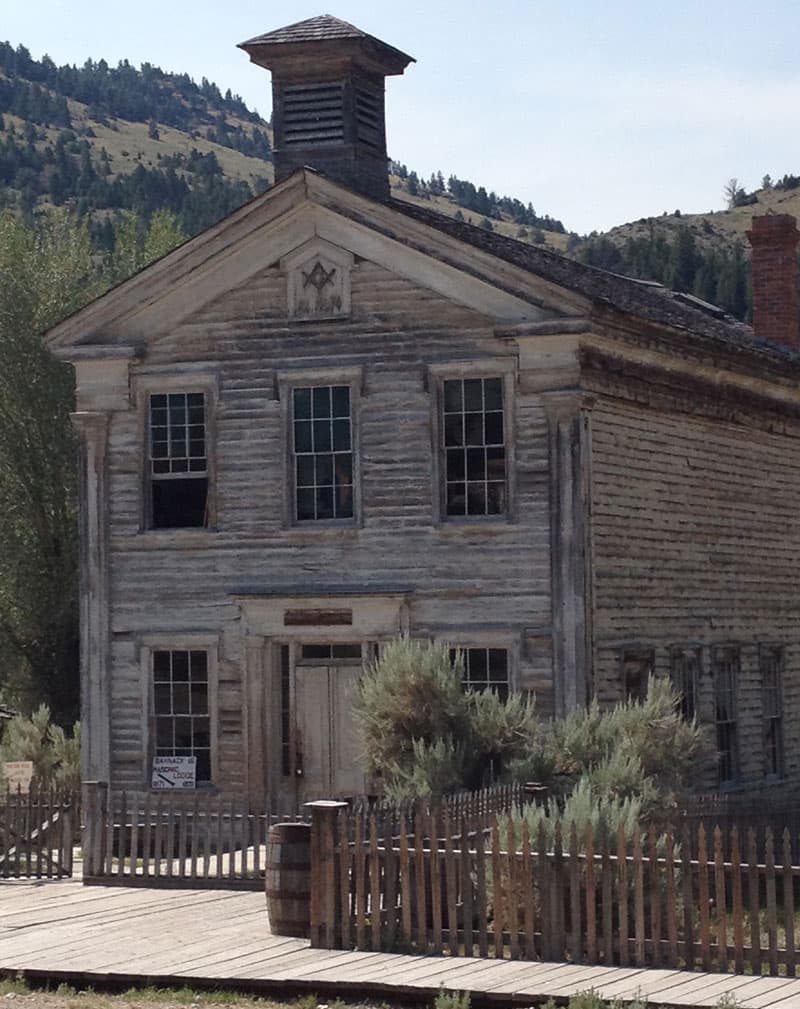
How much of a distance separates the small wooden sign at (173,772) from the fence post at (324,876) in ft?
28.8

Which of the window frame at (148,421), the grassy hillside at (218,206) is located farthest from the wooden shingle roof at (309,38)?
the grassy hillside at (218,206)

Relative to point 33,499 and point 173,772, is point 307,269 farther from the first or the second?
point 33,499

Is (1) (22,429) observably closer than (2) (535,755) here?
No

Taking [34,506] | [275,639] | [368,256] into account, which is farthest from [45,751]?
[34,506]

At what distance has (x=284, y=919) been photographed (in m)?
16.8

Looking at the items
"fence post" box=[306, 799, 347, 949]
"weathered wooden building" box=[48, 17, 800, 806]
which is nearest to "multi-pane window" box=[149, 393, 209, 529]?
"weathered wooden building" box=[48, 17, 800, 806]

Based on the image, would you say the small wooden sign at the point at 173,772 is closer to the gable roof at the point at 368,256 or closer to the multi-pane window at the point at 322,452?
the multi-pane window at the point at 322,452

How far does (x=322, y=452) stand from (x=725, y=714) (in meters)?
6.61

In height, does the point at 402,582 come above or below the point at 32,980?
above

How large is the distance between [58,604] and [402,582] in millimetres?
16069

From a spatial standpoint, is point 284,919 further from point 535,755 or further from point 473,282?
point 473,282

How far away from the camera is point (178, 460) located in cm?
2536

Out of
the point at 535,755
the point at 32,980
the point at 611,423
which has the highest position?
the point at 611,423

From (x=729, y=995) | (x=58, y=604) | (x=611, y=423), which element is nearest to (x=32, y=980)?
(x=729, y=995)
